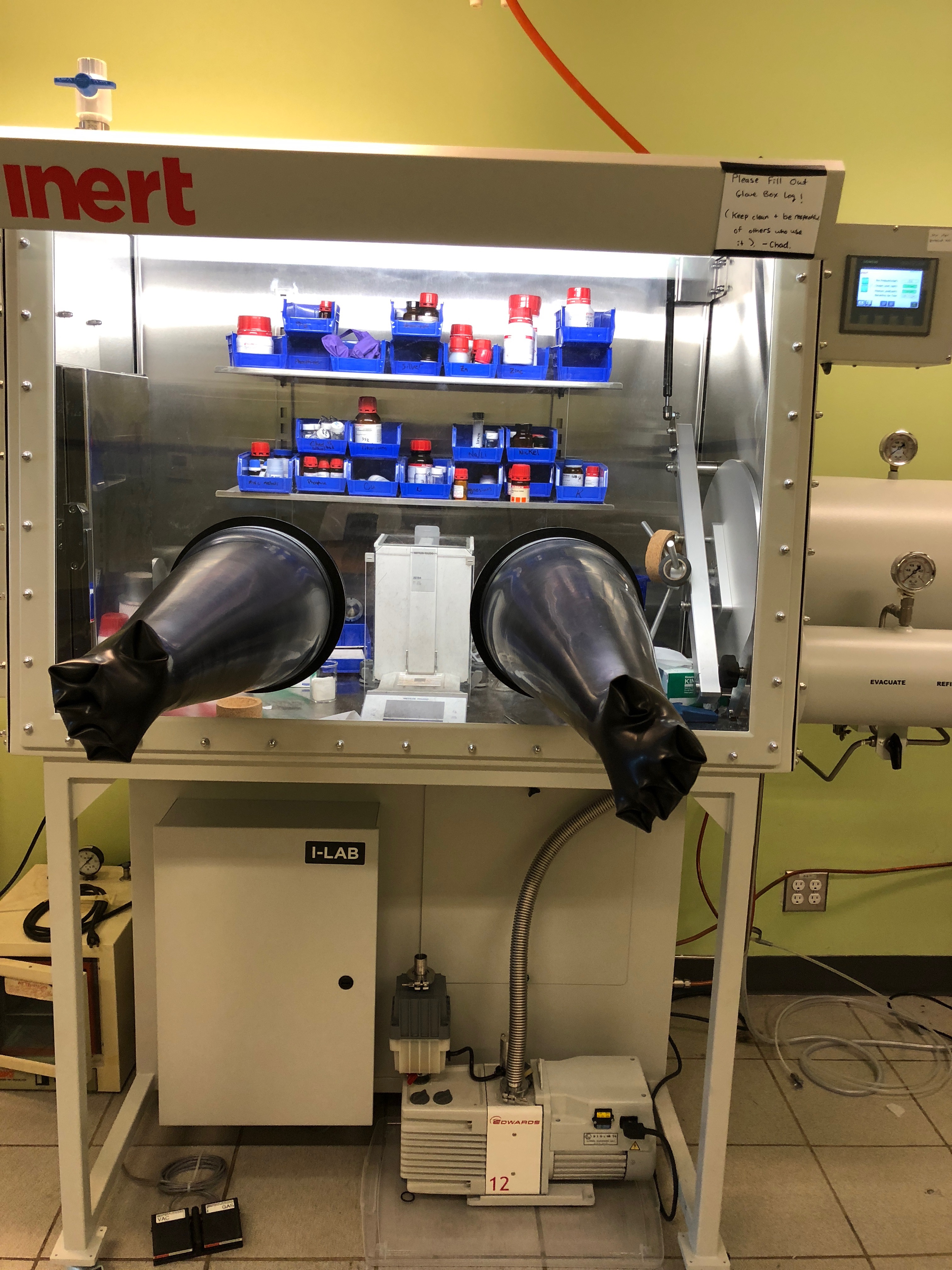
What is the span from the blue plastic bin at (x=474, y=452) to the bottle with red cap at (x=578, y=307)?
0.75ft

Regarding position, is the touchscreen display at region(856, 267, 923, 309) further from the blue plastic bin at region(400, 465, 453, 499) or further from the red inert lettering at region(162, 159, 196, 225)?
the red inert lettering at region(162, 159, 196, 225)

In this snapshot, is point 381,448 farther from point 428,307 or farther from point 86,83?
point 86,83

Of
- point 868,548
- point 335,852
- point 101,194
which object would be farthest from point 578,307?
point 335,852

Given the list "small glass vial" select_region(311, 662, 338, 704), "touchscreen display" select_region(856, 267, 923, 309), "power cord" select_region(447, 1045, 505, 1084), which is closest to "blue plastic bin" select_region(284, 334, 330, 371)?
"small glass vial" select_region(311, 662, 338, 704)

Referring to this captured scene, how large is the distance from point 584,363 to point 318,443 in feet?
1.64

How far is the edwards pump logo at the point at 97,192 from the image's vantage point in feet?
4.11

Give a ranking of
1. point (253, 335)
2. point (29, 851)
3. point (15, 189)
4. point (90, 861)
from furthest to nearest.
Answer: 1. point (29, 851)
2. point (90, 861)
3. point (253, 335)
4. point (15, 189)

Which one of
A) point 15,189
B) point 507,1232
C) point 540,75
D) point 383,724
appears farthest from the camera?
point 540,75

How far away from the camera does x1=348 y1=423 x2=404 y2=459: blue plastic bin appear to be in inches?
68.0

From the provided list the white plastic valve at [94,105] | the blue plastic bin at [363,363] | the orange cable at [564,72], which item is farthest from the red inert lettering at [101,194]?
the orange cable at [564,72]

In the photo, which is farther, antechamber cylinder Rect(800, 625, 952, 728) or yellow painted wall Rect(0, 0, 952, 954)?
yellow painted wall Rect(0, 0, 952, 954)

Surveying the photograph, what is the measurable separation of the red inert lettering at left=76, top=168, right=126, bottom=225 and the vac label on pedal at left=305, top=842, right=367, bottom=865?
1.15 m

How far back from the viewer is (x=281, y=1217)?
187 centimetres

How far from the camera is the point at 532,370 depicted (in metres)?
1.72
